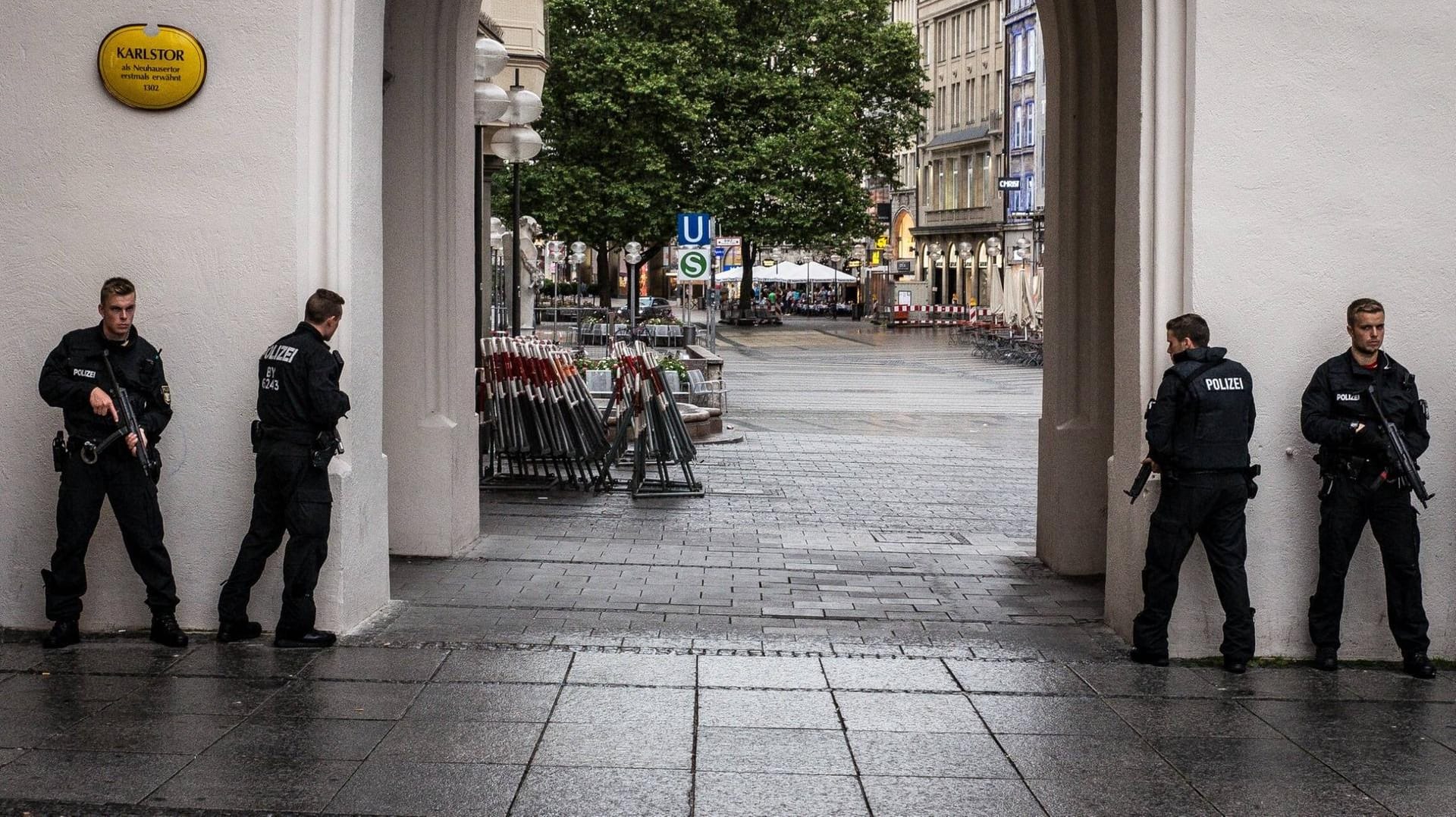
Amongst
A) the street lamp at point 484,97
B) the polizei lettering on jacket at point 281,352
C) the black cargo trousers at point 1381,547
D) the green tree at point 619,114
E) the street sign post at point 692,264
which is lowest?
the black cargo trousers at point 1381,547

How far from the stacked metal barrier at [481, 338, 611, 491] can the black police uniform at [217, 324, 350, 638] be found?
22.6ft

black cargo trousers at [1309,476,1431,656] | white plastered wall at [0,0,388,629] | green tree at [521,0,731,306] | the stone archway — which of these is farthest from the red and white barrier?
white plastered wall at [0,0,388,629]

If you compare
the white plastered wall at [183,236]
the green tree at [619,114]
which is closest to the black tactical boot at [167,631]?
the white plastered wall at [183,236]

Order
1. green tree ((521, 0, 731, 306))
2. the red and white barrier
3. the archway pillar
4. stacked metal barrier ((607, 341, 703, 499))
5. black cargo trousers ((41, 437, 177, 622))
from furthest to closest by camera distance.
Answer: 1. the red and white barrier
2. green tree ((521, 0, 731, 306))
3. stacked metal barrier ((607, 341, 703, 499))
4. the archway pillar
5. black cargo trousers ((41, 437, 177, 622))

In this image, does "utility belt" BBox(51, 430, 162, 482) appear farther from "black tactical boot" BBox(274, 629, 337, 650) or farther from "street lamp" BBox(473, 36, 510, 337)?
"street lamp" BBox(473, 36, 510, 337)

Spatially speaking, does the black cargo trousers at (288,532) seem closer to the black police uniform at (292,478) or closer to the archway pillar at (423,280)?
the black police uniform at (292,478)

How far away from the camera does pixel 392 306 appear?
36.5 ft

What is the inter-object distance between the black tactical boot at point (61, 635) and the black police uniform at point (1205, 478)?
504 centimetres

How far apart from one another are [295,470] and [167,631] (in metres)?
0.99

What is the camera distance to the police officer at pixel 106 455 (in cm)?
771

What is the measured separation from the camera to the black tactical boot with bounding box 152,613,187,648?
26.2 feet

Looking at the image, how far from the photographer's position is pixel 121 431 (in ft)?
25.2

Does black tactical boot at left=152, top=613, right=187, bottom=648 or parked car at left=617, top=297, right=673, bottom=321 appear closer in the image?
black tactical boot at left=152, top=613, right=187, bottom=648

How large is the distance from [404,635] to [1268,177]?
470 cm
